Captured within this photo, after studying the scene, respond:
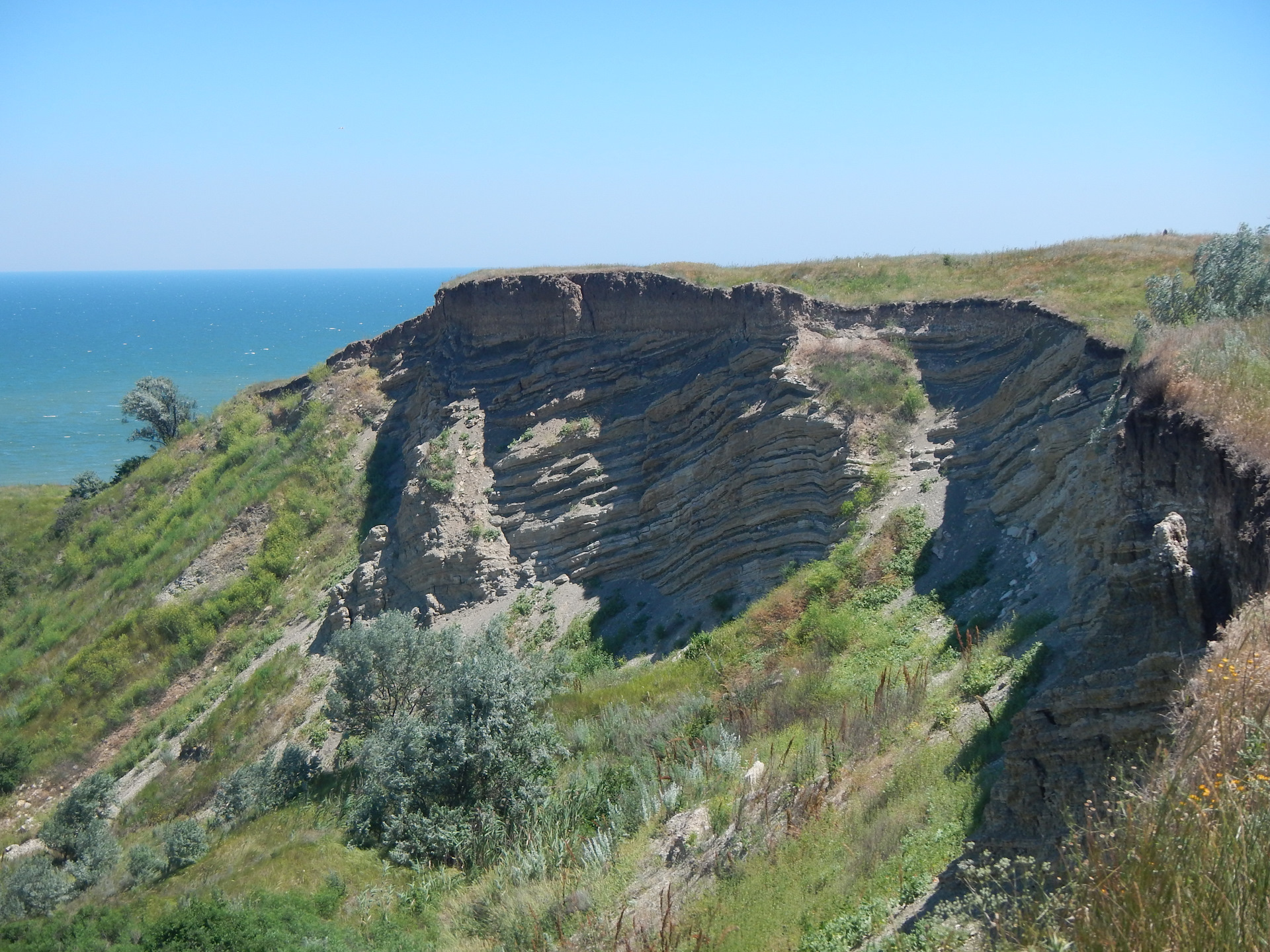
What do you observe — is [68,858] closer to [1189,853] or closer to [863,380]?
[863,380]

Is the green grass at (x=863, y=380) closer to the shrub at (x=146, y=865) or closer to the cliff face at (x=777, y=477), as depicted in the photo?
the cliff face at (x=777, y=477)

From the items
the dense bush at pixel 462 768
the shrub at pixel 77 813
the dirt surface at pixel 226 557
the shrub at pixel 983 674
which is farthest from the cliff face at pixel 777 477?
the shrub at pixel 77 813

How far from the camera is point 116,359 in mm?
103312

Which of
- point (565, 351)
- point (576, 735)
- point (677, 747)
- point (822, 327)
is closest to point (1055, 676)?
point (677, 747)

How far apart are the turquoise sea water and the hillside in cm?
3749

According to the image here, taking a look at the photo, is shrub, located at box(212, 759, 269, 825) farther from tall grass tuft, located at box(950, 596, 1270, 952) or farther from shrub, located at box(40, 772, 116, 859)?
tall grass tuft, located at box(950, 596, 1270, 952)

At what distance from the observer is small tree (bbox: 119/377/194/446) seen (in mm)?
38562

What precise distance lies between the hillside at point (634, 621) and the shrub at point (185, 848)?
7cm

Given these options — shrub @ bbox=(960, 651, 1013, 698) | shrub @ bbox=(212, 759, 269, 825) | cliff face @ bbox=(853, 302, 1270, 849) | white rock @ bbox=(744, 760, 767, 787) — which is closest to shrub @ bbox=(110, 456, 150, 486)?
shrub @ bbox=(212, 759, 269, 825)

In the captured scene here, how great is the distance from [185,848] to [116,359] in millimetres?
103372

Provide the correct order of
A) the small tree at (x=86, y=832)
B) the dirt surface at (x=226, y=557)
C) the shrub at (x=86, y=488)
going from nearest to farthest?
the small tree at (x=86, y=832)
the dirt surface at (x=226, y=557)
the shrub at (x=86, y=488)

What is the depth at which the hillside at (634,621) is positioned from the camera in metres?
8.59

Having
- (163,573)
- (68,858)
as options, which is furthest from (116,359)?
(68,858)

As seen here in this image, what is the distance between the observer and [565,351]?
79.7 ft
